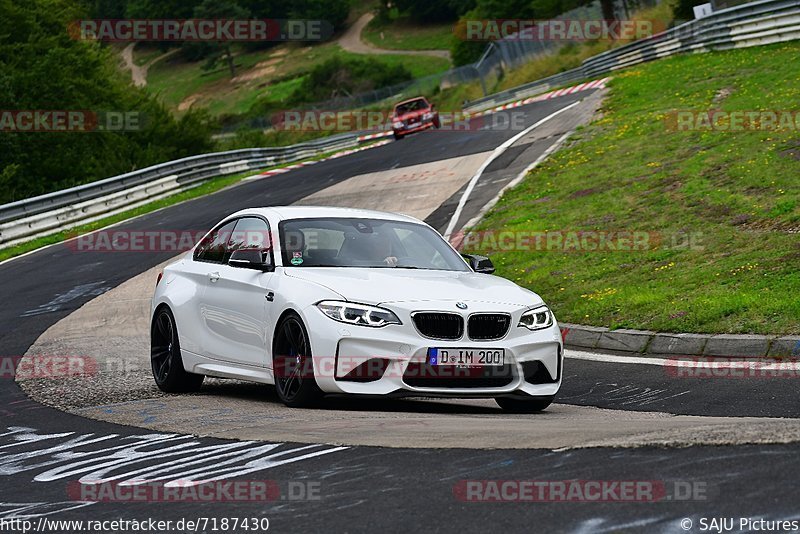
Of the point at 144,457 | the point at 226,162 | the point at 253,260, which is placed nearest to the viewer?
the point at 144,457

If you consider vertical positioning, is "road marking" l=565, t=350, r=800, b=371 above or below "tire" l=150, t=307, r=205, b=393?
below

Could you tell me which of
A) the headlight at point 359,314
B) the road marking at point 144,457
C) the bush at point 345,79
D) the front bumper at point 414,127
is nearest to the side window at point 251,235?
the headlight at point 359,314

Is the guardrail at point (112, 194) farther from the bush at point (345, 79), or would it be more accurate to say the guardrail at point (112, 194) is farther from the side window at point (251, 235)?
the bush at point (345, 79)

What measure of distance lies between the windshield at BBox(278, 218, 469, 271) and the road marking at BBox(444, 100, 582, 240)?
31.4 feet

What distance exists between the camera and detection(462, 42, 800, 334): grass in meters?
12.8

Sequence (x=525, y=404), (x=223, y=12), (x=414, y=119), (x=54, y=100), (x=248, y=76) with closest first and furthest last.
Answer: (x=525, y=404), (x=54, y=100), (x=414, y=119), (x=223, y=12), (x=248, y=76)

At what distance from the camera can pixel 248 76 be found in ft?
463

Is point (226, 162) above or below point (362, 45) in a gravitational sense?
below

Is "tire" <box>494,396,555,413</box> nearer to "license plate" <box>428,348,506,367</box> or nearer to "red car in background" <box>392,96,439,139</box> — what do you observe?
"license plate" <box>428,348,506,367</box>

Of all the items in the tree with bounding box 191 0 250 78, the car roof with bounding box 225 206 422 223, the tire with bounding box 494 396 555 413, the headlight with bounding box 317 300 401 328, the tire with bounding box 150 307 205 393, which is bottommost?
the tire with bounding box 494 396 555 413

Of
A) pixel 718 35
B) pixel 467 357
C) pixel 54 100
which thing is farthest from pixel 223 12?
pixel 467 357

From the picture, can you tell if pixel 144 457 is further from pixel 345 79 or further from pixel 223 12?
pixel 223 12

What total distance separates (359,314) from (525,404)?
5.12 feet

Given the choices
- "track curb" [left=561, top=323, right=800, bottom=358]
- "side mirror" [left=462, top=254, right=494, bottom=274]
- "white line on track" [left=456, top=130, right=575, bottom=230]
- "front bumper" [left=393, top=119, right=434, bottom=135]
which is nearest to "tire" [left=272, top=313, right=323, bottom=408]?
"side mirror" [left=462, top=254, right=494, bottom=274]
